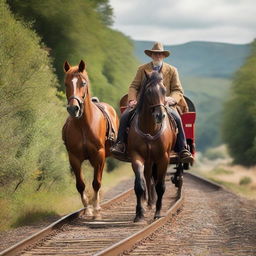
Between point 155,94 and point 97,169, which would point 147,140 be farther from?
point 97,169

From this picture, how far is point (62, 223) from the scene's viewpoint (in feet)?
50.5

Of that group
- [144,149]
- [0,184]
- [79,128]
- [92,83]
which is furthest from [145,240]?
[92,83]

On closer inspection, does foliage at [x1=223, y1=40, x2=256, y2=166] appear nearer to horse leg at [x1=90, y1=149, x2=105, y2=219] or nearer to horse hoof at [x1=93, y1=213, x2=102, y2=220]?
horse leg at [x1=90, y1=149, x2=105, y2=219]

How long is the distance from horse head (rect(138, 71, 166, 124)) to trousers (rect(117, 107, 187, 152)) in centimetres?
104

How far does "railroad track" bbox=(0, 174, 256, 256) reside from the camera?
482 inches

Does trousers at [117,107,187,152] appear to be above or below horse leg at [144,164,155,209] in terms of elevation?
above

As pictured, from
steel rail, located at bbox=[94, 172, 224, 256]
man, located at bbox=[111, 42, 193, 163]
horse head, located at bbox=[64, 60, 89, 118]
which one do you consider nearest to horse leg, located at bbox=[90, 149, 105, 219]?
man, located at bbox=[111, 42, 193, 163]

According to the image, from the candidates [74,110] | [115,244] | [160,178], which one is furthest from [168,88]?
[115,244]

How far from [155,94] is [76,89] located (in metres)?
1.81

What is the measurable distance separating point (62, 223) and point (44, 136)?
319 inches

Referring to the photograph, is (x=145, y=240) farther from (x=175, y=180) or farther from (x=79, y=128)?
(x=175, y=180)

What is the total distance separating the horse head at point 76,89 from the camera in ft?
50.8

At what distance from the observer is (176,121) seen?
650 inches

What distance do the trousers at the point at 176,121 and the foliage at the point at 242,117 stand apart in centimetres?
3777
